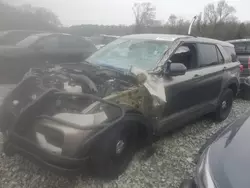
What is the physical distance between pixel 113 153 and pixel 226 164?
1318 millimetres

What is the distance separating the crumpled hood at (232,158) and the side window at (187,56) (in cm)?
186

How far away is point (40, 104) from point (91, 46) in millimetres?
6306

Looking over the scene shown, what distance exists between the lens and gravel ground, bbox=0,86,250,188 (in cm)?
298

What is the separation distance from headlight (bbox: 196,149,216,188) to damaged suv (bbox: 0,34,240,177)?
1.00 meters

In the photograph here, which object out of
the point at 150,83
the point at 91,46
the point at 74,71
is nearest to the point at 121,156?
the point at 150,83

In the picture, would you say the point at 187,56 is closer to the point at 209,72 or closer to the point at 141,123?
the point at 209,72

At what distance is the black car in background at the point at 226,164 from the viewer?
170 cm

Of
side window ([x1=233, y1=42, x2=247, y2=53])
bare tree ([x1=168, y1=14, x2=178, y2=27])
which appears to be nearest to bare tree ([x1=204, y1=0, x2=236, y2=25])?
bare tree ([x1=168, y1=14, x2=178, y2=27])

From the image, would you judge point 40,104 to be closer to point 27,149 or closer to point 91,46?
point 27,149

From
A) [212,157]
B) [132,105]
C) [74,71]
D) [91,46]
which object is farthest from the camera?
[91,46]

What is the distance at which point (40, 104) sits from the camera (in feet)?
9.23

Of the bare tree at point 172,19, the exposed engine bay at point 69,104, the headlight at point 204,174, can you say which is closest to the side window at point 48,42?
the exposed engine bay at point 69,104

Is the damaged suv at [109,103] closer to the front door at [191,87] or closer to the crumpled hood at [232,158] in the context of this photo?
the front door at [191,87]

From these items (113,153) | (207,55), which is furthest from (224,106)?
(113,153)
